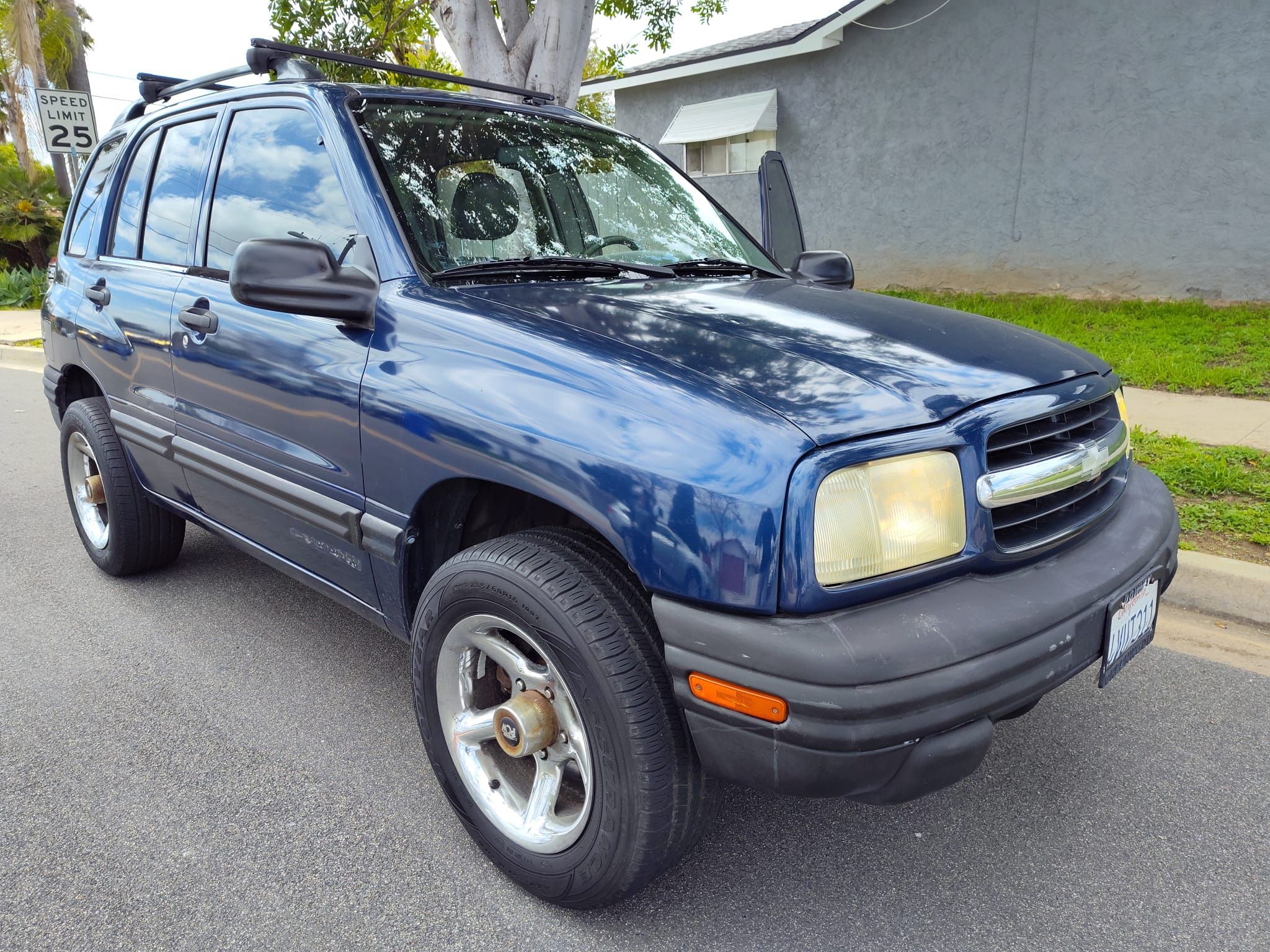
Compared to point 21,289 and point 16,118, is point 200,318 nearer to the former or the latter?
point 21,289

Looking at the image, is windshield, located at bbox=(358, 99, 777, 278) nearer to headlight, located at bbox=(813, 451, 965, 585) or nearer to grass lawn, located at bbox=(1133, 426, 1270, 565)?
headlight, located at bbox=(813, 451, 965, 585)

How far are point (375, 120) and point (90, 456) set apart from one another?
232 cm

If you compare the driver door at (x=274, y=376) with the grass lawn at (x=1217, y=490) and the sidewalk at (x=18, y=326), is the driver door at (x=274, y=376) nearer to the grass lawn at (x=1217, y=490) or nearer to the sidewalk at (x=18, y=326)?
the grass lawn at (x=1217, y=490)

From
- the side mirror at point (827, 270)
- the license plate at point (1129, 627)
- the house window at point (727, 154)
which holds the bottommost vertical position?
the license plate at point (1129, 627)

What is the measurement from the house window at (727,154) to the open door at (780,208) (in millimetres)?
8857

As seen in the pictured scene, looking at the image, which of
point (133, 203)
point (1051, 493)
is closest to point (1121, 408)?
point (1051, 493)

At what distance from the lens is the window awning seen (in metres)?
13.0

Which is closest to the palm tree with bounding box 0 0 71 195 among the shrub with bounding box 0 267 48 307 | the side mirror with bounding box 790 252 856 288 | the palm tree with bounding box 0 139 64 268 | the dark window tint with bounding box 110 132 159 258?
the palm tree with bounding box 0 139 64 268

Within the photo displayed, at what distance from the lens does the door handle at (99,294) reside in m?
3.51

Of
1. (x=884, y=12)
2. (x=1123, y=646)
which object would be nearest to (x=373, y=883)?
(x=1123, y=646)

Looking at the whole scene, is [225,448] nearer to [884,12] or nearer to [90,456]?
[90,456]

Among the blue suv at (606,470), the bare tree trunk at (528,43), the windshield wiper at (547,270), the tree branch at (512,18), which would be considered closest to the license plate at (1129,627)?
the blue suv at (606,470)

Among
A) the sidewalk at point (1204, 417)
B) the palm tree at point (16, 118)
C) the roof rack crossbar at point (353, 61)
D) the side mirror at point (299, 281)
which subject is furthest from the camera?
the palm tree at point (16, 118)

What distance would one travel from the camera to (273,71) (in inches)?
124
